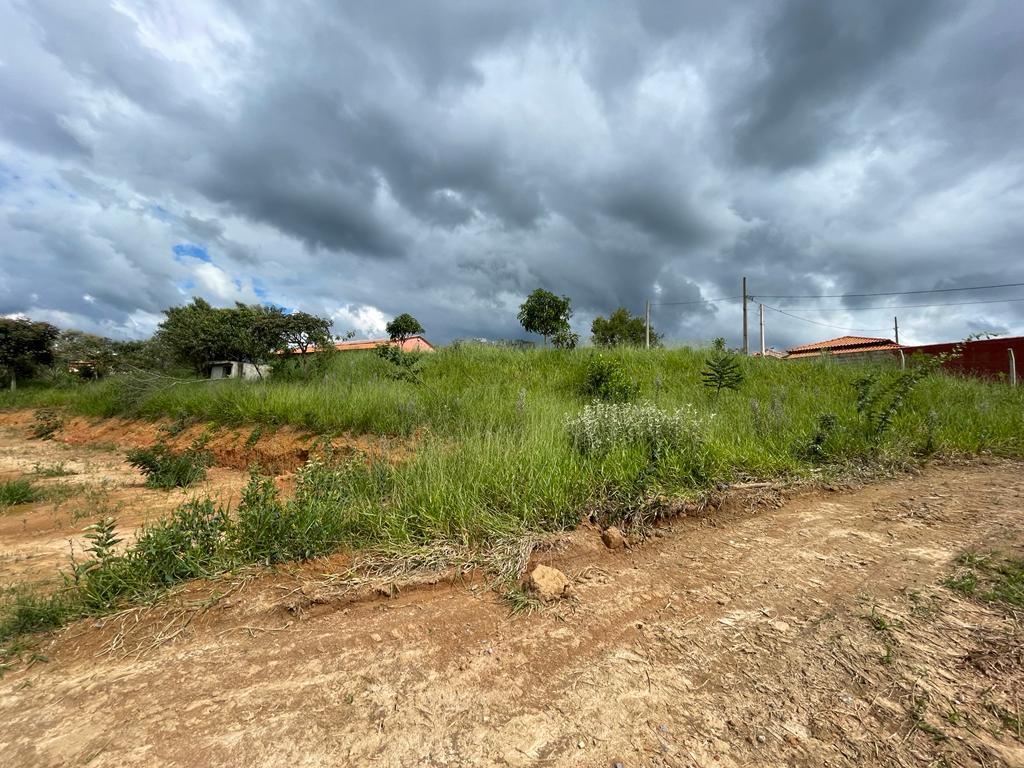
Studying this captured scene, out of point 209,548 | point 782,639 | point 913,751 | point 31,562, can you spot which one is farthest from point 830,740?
point 31,562

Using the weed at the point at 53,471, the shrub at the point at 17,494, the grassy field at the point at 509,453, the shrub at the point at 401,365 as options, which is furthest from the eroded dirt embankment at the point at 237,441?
the shrub at the point at 17,494

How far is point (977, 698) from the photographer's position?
1.63 metres

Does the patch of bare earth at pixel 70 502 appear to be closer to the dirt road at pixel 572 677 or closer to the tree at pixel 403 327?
the dirt road at pixel 572 677

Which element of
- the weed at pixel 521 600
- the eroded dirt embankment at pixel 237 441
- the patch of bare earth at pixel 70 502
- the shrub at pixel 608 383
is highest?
the shrub at pixel 608 383

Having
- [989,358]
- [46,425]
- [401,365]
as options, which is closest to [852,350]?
[989,358]

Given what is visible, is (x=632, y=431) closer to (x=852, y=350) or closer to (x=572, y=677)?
(x=572, y=677)

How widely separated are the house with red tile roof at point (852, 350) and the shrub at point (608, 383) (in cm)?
714

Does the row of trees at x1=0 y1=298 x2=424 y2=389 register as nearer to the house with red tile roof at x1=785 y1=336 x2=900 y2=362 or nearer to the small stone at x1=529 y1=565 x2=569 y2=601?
the small stone at x1=529 y1=565 x2=569 y2=601

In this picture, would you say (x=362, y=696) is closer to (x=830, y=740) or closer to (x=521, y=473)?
(x=830, y=740)

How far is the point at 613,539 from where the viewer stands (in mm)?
3115

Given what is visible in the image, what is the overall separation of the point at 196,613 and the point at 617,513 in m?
2.76

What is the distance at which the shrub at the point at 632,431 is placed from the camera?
439cm

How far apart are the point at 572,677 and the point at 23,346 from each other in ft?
102

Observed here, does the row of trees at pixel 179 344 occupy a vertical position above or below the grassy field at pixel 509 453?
above
